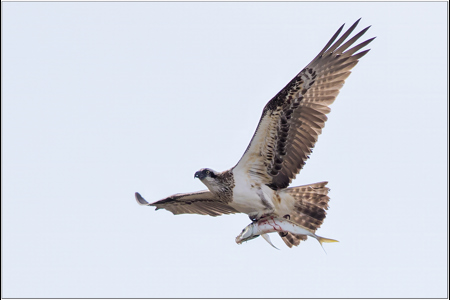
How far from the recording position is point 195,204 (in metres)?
14.8

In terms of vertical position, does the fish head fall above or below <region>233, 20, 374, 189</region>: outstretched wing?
below

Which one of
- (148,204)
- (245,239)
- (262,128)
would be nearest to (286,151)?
(262,128)

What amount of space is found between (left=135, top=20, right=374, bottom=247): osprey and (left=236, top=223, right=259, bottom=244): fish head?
1.77 ft

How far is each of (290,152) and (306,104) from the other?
787 mm

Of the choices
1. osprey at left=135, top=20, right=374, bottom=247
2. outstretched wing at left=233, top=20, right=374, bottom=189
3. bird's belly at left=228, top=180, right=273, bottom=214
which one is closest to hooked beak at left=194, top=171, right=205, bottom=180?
osprey at left=135, top=20, right=374, bottom=247

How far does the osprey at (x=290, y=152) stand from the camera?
12969mm

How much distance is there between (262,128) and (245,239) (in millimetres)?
1672

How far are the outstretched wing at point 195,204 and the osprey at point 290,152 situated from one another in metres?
0.60

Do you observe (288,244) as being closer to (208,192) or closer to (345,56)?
(208,192)

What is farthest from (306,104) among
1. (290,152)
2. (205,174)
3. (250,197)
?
(205,174)

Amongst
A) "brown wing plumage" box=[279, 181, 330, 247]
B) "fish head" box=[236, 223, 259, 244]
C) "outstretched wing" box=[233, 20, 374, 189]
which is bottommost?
"fish head" box=[236, 223, 259, 244]

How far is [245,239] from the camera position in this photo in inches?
499

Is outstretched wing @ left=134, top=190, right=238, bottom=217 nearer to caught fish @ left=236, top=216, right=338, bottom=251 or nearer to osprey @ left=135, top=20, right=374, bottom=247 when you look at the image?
osprey @ left=135, top=20, right=374, bottom=247

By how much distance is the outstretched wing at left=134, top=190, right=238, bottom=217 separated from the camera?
14.4 metres
